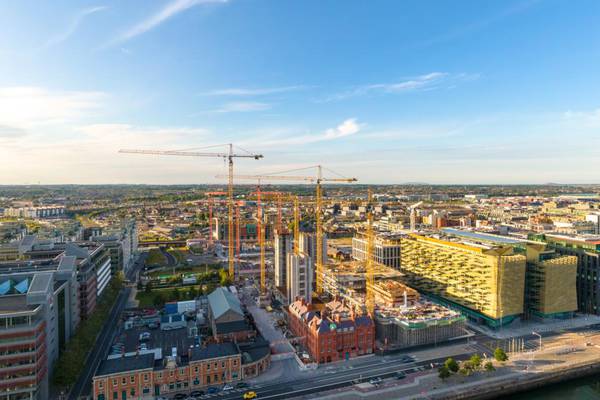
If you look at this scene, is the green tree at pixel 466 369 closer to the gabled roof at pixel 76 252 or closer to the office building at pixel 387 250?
the office building at pixel 387 250

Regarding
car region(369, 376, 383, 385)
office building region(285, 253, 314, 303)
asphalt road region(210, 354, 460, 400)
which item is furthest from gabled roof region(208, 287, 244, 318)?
car region(369, 376, 383, 385)

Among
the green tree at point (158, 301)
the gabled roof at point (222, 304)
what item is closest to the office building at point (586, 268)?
the gabled roof at point (222, 304)

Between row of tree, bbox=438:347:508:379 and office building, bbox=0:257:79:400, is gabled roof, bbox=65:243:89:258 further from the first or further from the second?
row of tree, bbox=438:347:508:379

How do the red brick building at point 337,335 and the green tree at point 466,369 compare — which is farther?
the red brick building at point 337,335

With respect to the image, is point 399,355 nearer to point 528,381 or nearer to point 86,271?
point 528,381

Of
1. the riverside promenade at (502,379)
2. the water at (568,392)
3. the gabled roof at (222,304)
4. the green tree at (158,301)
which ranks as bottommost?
the water at (568,392)

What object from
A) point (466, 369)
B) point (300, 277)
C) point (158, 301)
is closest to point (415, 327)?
point (466, 369)
